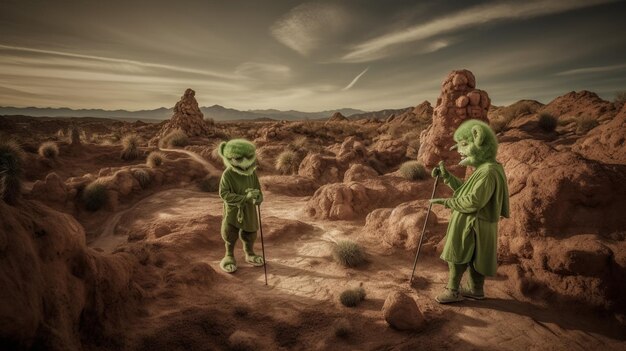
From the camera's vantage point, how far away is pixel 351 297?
4891 mm

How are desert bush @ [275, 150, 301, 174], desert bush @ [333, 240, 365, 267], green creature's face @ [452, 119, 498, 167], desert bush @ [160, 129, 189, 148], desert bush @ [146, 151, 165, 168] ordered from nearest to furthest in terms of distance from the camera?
1. green creature's face @ [452, 119, 498, 167]
2. desert bush @ [333, 240, 365, 267]
3. desert bush @ [146, 151, 165, 168]
4. desert bush @ [275, 150, 301, 174]
5. desert bush @ [160, 129, 189, 148]

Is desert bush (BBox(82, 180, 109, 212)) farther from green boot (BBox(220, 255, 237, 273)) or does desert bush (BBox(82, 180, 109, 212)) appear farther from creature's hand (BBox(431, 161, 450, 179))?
creature's hand (BBox(431, 161, 450, 179))

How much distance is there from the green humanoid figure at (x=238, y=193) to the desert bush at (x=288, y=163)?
34.9ft

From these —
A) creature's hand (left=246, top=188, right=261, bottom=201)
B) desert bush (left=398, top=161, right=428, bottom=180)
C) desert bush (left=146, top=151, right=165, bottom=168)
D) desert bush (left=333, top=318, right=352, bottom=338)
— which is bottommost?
desert bush (left=333, top=318, right=352, bottom=338)

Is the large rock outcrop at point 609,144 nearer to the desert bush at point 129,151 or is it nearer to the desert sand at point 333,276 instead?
the desert sand at point 333,276

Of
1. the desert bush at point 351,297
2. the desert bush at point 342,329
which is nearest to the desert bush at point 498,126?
the desert bush at point 351,297

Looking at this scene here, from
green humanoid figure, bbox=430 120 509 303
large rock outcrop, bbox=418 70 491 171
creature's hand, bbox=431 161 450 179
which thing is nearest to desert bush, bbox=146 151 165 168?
large rock outcrop, bbox=418 70 491 171

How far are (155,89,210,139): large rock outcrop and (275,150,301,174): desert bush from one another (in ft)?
39.4

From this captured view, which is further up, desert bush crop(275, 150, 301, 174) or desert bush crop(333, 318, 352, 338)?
desert bush crop(275, 150, 301, 174)

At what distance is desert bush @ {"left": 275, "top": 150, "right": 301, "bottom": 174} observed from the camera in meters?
17.0

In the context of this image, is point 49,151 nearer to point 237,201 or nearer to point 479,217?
point 237,201

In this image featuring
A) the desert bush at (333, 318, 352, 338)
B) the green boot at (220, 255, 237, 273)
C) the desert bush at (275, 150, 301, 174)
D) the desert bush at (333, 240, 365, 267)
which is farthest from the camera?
the desert bush at (275, 150, 301, 174)

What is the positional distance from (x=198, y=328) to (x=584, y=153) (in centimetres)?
850

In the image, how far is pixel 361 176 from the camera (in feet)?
39.4
